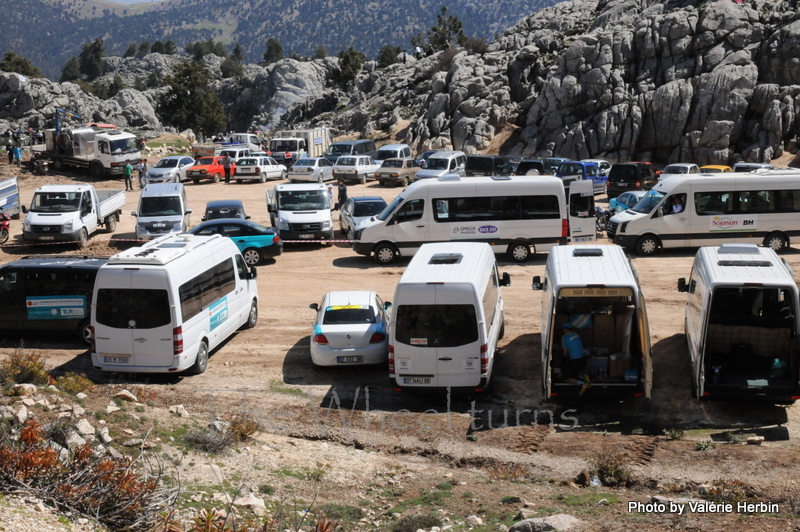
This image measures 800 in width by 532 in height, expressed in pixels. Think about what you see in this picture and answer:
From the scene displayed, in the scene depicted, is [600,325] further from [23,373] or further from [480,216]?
[480,216]

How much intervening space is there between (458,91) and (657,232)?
3978cm

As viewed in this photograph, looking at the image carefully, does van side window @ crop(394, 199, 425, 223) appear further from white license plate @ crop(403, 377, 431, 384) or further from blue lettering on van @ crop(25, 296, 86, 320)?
white license plate @ crop(403, 377, 431, 384)

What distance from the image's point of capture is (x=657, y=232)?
2466cm

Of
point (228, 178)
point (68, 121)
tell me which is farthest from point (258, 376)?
point (68, 121)

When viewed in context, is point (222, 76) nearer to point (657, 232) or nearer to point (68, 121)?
point (68, 121)

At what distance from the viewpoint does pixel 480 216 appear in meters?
23.8

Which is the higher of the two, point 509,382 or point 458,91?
point 458,91

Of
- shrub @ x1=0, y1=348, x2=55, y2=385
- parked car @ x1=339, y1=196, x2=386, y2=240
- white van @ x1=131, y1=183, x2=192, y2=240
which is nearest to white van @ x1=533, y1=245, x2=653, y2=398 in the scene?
shrub @ x1=0, y1=348, x2=55, y2=385

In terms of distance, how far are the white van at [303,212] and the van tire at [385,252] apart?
10.9 ft

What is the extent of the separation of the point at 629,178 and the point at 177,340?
96.6ft

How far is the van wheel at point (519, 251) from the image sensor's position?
24078mm

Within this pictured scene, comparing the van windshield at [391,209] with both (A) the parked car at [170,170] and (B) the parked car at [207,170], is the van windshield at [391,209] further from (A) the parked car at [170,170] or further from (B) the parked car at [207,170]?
(B) the parked car at [207,170]

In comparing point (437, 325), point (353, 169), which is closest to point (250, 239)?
point (437, 325)

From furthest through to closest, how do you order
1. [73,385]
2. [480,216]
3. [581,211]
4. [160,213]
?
1. [160,213]
2. [581,211]
3. [480,216]
4. [73,385]
